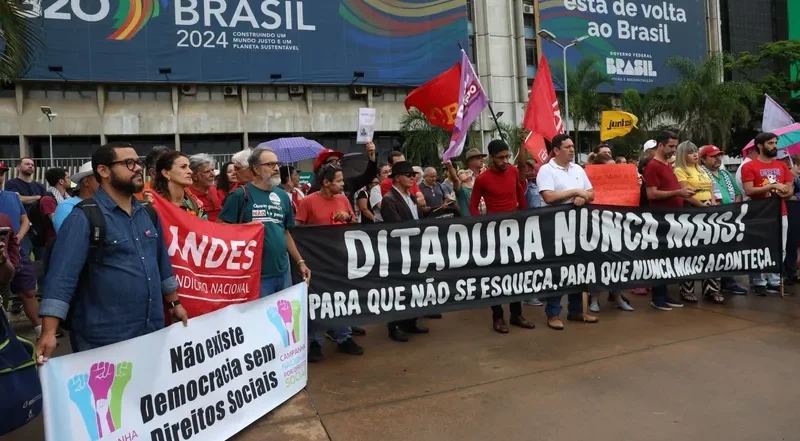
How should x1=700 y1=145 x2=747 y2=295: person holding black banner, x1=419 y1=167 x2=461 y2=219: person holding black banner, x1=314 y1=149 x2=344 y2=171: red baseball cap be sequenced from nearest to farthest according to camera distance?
x1=314 y1=149 x2=344 y2=171: red baseball cap, x1=700 y1=145 x2=747 y2=295: person holding black banner, x1=419 y1=167 x2=461 y2=219: person holding black banner

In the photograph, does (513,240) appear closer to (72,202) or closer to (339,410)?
(339,410)

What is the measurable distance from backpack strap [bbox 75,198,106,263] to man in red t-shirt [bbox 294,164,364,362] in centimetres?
231

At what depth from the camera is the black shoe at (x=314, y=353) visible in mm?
4861

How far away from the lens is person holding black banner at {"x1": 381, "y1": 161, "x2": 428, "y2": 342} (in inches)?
218

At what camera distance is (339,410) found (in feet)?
12.4

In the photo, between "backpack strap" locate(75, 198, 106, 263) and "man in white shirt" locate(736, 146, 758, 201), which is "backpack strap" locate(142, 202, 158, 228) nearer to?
"backpack strap" locate(75, 198, 106, 263)

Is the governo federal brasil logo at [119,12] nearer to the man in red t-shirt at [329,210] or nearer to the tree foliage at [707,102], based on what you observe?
the tree foliage at [707,102]

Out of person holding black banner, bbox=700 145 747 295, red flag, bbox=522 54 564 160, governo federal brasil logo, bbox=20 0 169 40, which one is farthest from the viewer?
governo federal brasil logo, bbox=20 0 169 40

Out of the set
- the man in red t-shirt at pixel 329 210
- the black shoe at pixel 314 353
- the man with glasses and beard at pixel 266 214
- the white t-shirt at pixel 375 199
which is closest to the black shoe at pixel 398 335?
the man in red t-shirt at pixel 329 210

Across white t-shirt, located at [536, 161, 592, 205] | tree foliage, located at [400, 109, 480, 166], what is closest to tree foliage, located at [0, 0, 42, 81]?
white t-shirt, located at [536, 161, 592, 205]

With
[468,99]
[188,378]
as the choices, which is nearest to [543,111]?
[468,99]

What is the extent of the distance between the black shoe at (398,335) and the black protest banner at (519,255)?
0.46m

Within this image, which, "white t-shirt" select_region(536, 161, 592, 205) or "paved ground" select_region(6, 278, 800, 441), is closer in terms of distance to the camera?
"paved ground" select_region(6, 278, 800, 441)

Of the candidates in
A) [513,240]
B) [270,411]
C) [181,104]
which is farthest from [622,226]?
[181,104]
